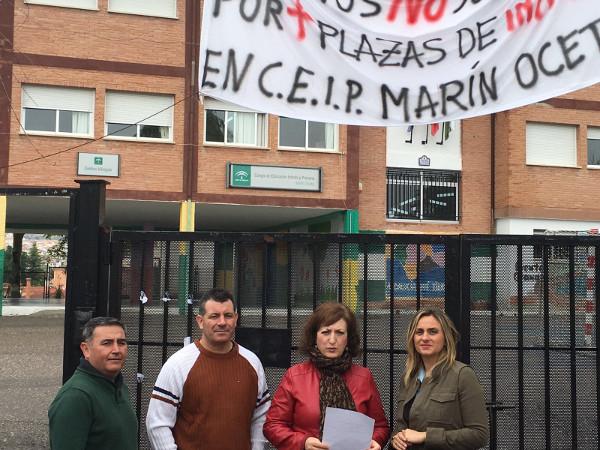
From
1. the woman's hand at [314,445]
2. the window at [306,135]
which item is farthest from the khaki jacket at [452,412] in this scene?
the window at [306,135]

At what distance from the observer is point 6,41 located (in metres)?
21.4

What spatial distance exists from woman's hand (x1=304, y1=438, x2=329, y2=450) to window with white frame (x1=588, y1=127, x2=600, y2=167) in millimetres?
26177

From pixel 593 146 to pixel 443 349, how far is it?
1023 inches

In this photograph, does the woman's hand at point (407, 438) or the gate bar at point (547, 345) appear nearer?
the woman's hand at point (407, 438)

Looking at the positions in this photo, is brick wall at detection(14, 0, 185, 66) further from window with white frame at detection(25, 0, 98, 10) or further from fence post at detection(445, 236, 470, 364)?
fence post at detection(445, 236, 470, 364)

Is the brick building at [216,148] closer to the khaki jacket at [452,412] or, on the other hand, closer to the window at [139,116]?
the window at [139,116]

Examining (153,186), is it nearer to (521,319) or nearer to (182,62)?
(182,62)

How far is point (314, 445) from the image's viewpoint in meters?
3.10

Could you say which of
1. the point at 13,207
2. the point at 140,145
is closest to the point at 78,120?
the point at 140,145

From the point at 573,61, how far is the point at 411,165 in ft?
73.2

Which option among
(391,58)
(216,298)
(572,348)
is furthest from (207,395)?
(572,348)

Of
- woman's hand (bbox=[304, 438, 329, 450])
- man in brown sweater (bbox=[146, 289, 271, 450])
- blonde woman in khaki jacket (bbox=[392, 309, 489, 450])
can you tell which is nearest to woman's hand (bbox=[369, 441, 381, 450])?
blonde woman in khaki jacket (bbox=[392, 309, 489, 450])

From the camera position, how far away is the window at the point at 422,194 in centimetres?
2581

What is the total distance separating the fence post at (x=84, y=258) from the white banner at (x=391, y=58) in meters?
1.07
